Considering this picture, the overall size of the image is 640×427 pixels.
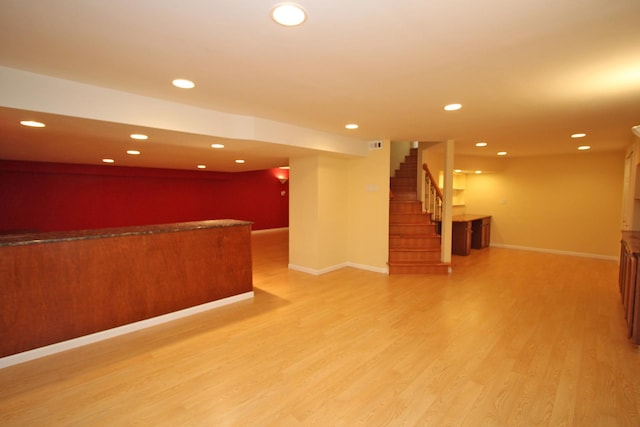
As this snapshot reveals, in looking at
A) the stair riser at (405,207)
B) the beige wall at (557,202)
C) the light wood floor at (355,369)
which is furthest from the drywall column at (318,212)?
the beige wall at (557,202)

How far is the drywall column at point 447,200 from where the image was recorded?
5.25 m

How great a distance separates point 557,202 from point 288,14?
26.6ft

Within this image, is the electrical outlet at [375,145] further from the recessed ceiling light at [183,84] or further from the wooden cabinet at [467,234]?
the recessed ceiling light at [183,84]

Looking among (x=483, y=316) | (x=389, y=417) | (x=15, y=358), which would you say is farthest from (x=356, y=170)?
(x=15, y=358)

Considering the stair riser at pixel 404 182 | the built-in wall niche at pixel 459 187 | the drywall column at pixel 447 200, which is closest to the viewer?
the drywall column at pixel 447 200

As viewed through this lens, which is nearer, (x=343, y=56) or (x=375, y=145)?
(x=343, y=56)

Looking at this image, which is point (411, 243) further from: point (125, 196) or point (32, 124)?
point (125, 196)

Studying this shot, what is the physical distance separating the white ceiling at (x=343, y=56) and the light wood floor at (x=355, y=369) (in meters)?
2.12

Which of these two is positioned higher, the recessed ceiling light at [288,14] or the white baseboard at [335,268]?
the recessed ceiling light at [288,14]

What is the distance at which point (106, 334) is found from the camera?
2.94 m

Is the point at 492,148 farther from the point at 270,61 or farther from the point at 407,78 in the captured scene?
the point at 270,61

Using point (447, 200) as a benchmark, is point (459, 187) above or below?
above

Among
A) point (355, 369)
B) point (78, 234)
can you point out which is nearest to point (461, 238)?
point (355, 369)

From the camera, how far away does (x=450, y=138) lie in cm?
499
